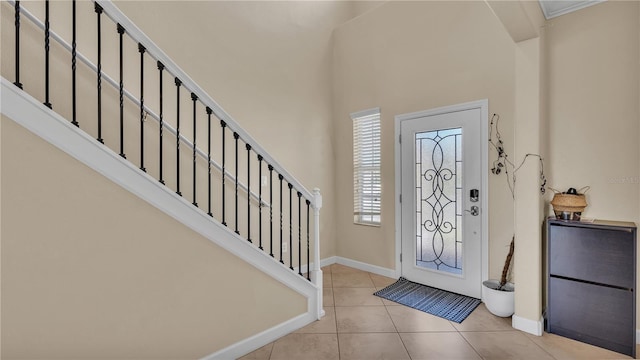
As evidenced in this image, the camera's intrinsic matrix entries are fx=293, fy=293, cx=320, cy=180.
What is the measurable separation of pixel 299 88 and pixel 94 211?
3027mm

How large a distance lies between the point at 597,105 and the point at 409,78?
185 cm

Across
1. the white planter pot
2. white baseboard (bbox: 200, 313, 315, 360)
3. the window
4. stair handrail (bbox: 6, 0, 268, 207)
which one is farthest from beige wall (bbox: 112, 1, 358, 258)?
the white planter pot

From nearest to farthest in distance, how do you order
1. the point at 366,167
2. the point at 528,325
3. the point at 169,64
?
the point at 169,64 < the point at 528,325 < the point at 366,167

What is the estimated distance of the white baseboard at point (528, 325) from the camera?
246cm

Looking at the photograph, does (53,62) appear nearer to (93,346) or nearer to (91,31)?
(91,31)

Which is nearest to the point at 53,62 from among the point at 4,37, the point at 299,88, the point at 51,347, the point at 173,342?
the point at 4,37

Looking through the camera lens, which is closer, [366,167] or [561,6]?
[561,6]

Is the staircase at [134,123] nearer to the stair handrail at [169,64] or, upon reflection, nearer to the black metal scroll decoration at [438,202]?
the stair handrail at [169,64]

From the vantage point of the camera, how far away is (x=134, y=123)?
2.64 meters

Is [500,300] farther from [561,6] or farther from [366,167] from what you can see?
[561,6]

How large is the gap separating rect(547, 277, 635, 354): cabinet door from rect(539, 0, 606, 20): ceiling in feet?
7.55

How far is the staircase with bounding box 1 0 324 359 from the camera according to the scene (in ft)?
5.05

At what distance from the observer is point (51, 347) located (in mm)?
1496

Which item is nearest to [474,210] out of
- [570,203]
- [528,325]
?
[570,203]
